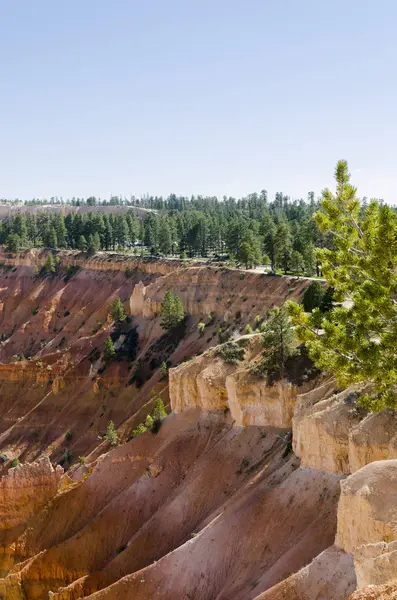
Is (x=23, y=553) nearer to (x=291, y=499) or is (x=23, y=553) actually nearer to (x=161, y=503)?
(x=161, y=503)

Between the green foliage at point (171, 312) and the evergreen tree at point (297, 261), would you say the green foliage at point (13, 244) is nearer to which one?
the green foliage at point (171, 312)

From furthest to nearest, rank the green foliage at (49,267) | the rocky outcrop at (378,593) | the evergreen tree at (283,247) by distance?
the green foliage at (49,267), the evergreen tree at (283,247), the rocky outcrop at (378,593)

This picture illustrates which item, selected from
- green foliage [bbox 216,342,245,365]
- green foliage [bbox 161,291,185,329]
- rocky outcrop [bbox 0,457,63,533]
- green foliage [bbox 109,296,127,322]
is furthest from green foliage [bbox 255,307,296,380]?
green foliage [bbox 109,296,127,322]

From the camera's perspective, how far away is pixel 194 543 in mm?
34844

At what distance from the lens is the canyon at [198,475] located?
26.9 meters

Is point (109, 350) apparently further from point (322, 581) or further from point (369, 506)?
point (369, 506)

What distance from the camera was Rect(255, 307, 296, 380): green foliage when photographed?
40.7 m

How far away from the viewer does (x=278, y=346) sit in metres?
41.0

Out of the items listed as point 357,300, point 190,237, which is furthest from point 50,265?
point 357,300

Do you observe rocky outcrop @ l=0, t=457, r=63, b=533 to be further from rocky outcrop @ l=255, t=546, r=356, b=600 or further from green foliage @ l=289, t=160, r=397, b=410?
green foliage @ l=289, t=160, r=397, b=410

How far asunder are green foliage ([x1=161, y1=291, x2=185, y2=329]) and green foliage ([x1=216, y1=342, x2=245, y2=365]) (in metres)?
26.6

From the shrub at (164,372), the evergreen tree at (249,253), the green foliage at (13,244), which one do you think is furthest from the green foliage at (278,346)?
the green foliage at (13,244)

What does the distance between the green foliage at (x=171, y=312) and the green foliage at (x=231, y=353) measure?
1046 inches

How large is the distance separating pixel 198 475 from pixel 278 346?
10151mm
